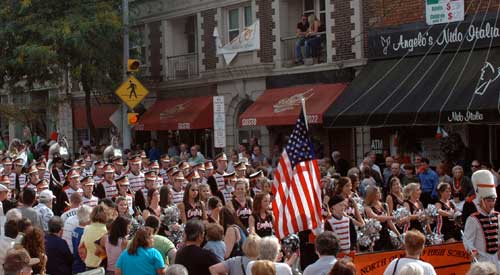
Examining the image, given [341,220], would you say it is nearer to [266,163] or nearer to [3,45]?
[266,163]

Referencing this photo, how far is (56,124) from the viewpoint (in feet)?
130

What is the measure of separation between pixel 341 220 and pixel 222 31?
56.5 ft

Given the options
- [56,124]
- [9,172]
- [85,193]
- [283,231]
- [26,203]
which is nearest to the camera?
[283,231]

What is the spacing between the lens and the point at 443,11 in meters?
21.0

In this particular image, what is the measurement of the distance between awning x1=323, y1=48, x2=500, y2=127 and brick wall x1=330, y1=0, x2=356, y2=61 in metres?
1.23

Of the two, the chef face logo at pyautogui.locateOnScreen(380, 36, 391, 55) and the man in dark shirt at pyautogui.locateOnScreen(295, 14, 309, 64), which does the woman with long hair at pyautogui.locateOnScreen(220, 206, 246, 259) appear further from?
the man in dark shirt at pyautogui.locateOnScreen(295, 14, 309, 64)

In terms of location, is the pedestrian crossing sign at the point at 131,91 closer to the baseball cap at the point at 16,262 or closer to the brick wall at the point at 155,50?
the brick wall at the point at 155,50

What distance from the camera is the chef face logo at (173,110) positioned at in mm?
29391

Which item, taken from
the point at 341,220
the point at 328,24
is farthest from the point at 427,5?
the point at 341,220

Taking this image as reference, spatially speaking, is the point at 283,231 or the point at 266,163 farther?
the point at 266,163

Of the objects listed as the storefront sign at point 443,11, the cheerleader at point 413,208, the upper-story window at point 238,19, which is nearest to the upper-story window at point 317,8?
the upper-story window at point 238,19

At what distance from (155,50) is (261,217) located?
68.4 ft

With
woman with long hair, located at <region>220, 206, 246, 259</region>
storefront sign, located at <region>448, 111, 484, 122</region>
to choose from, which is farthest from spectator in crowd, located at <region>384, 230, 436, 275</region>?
storefront sign, located at <region>448, 111, 484, 122</region>

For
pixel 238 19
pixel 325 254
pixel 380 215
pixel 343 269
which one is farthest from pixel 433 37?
pixel 343 269
